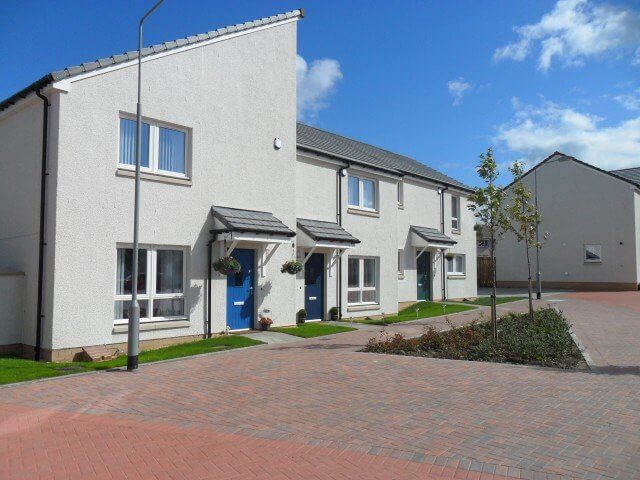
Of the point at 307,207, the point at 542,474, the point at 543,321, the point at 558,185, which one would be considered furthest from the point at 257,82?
the point at 558,185

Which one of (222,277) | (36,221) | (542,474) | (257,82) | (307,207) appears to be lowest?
(542,474)

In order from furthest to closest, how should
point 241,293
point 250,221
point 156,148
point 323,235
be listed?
point 323,235
point 241,293
point 250,221
point 156,148

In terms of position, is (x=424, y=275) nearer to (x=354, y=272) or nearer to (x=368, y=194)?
(x=368, y=194)

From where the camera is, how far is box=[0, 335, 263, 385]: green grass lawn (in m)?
9.71

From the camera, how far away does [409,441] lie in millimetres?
6086

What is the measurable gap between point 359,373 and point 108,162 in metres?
6.90

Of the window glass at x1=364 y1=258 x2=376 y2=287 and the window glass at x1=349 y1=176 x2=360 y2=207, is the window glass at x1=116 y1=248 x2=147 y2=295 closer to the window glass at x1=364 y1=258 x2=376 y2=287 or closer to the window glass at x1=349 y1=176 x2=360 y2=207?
the window glass at x1=349 y1=176 x2=360 y2=207

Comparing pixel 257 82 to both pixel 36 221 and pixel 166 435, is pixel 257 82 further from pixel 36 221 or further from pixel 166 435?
pixel 166 435

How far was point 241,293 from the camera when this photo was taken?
49.0 feet

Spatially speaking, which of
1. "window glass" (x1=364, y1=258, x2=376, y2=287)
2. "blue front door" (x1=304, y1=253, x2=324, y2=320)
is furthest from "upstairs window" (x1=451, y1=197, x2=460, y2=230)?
"blue front door" (x1=304, y1=253, x2=324, y2=320)

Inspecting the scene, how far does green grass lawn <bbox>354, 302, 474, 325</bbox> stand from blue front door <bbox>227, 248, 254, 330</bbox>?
4.74m

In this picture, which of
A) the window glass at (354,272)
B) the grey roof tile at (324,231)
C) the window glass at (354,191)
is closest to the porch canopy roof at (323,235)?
the grey roof tile at (324,231)

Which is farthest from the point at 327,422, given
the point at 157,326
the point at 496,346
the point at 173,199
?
the point at 173,199

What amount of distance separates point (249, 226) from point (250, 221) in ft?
1.26
